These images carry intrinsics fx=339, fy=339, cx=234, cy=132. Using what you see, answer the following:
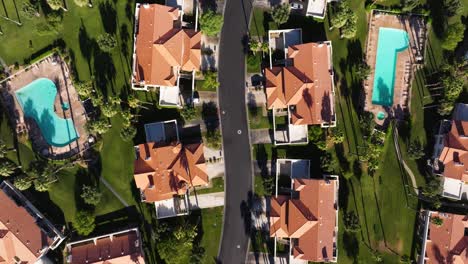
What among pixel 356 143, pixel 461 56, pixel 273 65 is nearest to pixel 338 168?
pixel 356 143

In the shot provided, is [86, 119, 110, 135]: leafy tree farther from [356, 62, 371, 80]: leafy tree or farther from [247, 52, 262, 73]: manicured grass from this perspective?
[356, 62, 371, 80]: leafy tree

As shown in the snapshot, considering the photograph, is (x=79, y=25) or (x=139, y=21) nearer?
(x=139, y=21)

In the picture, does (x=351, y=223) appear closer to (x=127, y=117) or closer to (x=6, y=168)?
(x=127, y=117)

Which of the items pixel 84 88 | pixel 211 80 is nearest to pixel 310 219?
pixel 211 80

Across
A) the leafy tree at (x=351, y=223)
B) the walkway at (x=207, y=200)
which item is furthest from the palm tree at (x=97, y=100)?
the leafy tree at (x=351, y=223)

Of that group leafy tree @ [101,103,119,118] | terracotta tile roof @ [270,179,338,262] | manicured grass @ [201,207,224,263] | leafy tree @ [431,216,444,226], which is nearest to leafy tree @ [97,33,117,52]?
leafy tree @ [101,103,119,118]

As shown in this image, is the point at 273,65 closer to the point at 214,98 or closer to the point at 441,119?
the point at 214,98
